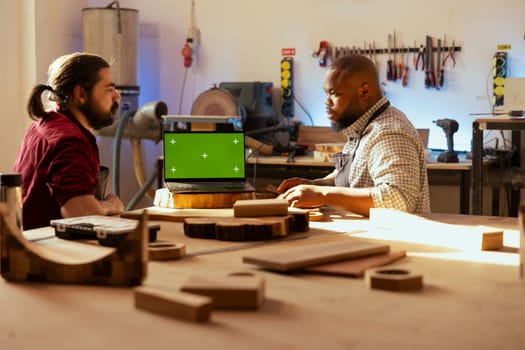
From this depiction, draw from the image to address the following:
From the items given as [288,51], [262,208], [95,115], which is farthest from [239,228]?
[288,51]

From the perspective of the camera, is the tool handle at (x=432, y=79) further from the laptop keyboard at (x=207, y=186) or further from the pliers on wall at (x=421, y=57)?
the laptop keyboard at (x=207, y=186)

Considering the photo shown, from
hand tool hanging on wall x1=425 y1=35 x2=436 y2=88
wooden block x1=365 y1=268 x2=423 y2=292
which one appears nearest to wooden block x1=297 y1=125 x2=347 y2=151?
hand tool hanging on wall x1=425 y1=35 x2=436 y2=88

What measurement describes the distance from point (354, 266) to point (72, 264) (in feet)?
1.94

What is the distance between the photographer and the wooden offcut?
5.27ft

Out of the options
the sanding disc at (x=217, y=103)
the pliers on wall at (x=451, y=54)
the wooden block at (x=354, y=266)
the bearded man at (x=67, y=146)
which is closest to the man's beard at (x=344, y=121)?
the bearded man at (x=67, y=146)

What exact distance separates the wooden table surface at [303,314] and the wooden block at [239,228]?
0.68 feet

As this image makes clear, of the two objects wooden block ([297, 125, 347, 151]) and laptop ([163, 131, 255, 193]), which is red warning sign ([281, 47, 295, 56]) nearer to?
wooden block ([297, 125, 347, 151])

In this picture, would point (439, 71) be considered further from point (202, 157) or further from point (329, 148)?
point (202, 157)

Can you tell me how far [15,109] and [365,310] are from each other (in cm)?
443

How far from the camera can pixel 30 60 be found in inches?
214

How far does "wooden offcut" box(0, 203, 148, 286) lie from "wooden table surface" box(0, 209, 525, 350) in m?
0.02

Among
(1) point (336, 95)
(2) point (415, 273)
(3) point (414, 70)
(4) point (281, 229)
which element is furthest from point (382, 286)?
(3) point (414, 70)

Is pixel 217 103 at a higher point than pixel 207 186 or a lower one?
higher

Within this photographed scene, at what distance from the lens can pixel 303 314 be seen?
1.45 metres
